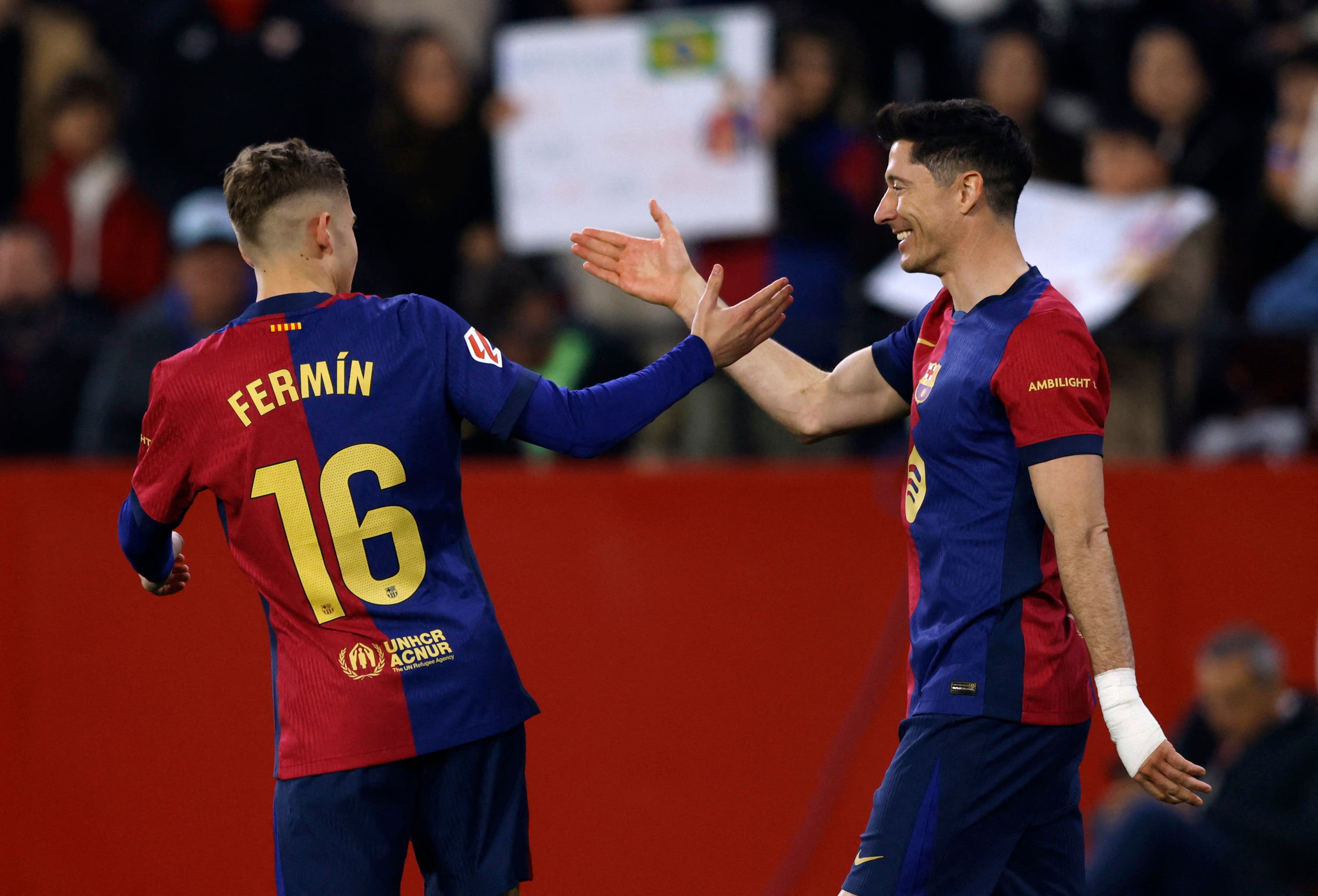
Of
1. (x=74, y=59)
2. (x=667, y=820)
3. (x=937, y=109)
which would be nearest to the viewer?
(x=937, y=109)

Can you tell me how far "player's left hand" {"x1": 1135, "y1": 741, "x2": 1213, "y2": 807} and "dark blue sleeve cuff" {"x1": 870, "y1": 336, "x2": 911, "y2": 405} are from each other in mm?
1169

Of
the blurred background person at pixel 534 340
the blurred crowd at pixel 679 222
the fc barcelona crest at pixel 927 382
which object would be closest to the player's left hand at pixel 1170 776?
the fc barcelona crest at pixel 927 382

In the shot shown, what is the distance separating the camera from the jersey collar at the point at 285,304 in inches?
141

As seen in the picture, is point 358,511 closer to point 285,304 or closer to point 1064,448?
point 285,304

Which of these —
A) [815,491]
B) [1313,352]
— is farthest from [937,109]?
[1313,352]

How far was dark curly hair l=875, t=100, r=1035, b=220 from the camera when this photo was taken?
3.87 metres

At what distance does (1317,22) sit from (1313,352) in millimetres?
2059

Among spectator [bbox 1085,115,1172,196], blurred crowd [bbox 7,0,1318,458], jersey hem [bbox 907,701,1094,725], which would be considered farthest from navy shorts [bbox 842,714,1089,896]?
spectator [bbox 1085,115,1172,196]

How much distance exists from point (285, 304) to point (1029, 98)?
4.46 metres

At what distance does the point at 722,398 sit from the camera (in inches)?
283

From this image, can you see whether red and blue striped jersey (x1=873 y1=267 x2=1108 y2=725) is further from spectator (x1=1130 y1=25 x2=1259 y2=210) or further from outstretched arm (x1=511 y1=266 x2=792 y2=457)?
spectator (x1=1130 y1=25 x2=1259 y2=210)

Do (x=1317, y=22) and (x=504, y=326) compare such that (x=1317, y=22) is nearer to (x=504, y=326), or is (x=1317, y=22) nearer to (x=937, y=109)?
(x=504, y=326)

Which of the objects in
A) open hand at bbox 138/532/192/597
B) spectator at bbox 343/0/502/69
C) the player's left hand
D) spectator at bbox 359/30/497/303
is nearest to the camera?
the player's left hand

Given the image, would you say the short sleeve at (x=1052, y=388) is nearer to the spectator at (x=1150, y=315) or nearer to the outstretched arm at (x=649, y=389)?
the outstretched arm at (x=649, y=389)
